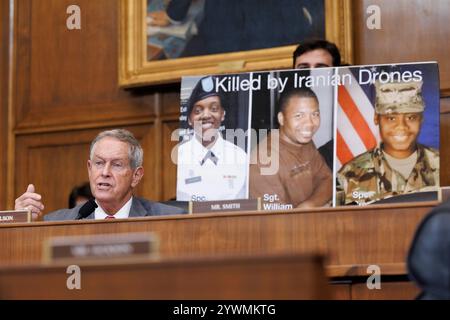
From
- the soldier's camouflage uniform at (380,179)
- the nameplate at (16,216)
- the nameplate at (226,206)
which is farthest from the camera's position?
the soldier's camouflage uniform at (380,179)

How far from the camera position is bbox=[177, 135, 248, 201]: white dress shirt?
515 cm

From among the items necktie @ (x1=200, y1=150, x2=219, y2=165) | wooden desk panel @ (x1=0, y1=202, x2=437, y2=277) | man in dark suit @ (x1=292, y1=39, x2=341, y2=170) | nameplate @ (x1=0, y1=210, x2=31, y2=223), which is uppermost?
man in dark suit @ (x1=292, y1=39, x2=341, y2=170)

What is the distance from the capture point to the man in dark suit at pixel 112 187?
5.25m

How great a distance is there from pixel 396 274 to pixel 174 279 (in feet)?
5.68

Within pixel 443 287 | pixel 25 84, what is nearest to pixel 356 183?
pixel 443 287

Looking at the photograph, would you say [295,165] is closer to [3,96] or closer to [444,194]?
[444,194]

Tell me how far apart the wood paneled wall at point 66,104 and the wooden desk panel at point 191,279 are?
455 centimetres

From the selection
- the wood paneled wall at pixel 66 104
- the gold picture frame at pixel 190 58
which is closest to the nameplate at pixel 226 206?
the gold picture frame at pixel 190 58

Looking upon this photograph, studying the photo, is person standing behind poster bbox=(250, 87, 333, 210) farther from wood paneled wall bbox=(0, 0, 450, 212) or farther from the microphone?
wood paneled wall bbox=(0, 0, 450, 212)

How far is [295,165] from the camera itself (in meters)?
5.16

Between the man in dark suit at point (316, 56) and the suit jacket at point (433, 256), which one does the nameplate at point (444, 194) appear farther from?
the suit jacket at point (433, 256)

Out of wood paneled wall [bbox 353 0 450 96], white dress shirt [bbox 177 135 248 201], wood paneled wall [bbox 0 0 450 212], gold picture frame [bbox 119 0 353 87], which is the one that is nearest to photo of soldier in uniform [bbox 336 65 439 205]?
white dress shirt [bbox 177 135 248 201]

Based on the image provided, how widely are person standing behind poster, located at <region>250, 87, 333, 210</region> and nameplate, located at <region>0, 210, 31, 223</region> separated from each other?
101 centimetres
